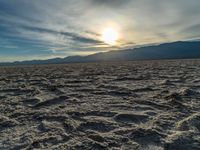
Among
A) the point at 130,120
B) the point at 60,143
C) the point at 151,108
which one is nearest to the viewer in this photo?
the point at 60,143

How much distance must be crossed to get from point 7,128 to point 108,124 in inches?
70.0

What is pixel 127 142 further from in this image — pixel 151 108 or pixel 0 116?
pixel 0 116

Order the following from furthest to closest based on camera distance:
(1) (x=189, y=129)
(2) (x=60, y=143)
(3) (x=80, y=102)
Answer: (3) (x=80, y=102) < (1) (x=189, y=129) < (2) (x=60, y=143)

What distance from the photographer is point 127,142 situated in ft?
11.5

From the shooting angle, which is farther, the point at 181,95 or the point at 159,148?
the point at 181,95

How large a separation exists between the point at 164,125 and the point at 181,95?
2937mm

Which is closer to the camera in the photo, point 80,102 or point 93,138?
point 93,138

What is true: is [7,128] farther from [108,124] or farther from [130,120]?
[130,120]

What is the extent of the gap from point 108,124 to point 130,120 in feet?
1.70

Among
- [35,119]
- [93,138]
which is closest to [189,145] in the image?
[93,138]

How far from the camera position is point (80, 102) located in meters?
6.50

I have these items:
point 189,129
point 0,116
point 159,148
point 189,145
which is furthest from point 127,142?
point 0,116

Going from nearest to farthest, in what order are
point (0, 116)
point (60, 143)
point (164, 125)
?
point (60, 143)
point (164, 125)
point (0, 116)

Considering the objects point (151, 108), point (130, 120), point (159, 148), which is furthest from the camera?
point (151, 108)
